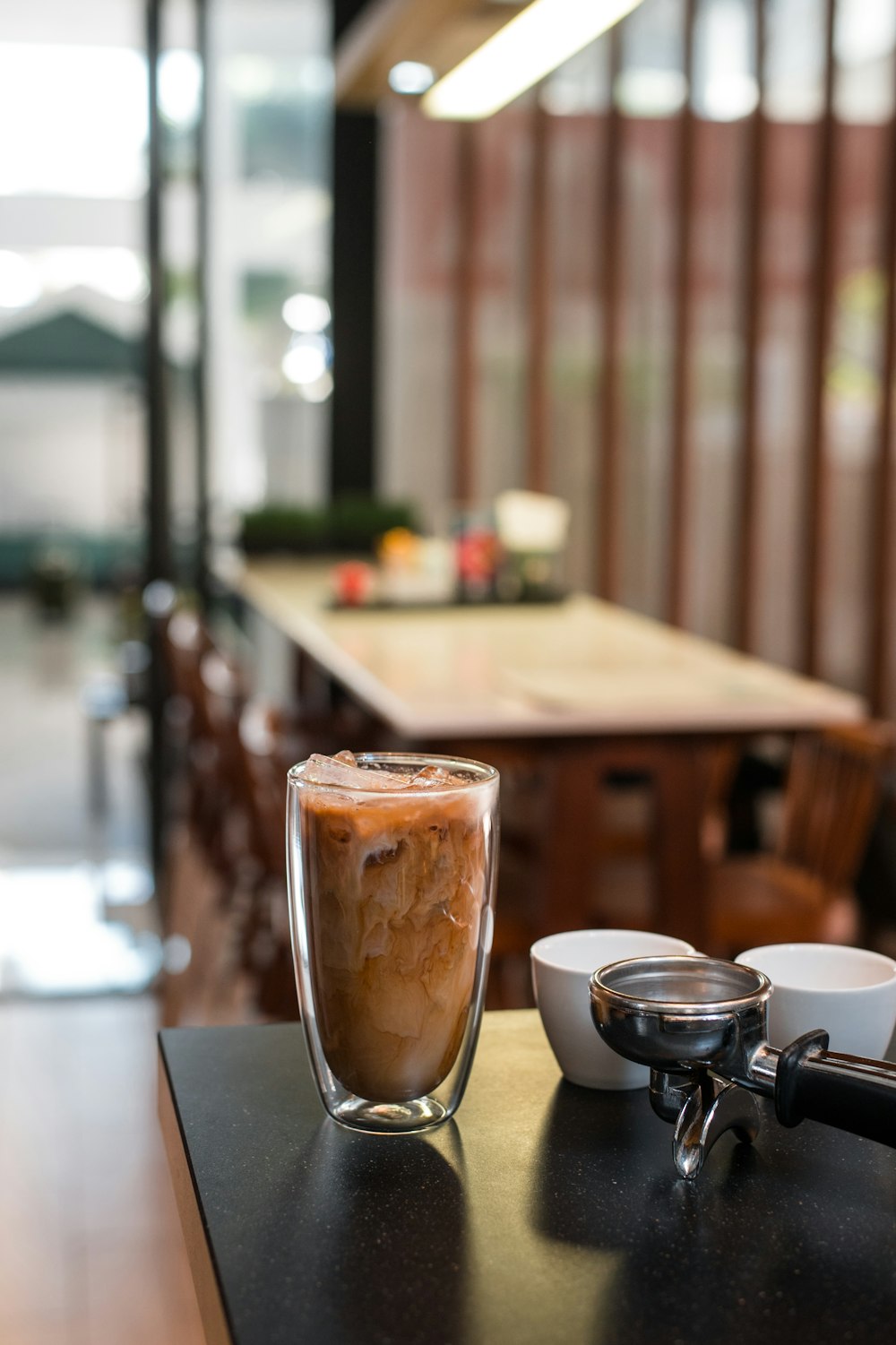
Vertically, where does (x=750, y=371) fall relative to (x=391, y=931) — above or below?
above

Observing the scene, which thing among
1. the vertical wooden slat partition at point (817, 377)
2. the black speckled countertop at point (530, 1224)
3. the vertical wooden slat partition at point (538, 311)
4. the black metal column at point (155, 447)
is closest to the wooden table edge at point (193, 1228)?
the black speckled countertop at point (530, 1224)

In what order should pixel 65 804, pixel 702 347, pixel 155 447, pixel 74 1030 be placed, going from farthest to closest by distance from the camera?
pixel 65 804, pixel 702 347, pixel 155 447, pixel 74 1030

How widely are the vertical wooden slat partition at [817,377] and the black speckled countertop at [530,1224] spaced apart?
471 cm

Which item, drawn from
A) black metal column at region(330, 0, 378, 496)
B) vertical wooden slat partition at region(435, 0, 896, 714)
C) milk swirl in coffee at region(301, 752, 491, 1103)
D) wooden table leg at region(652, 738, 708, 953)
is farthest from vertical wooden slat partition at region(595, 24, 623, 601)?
milk swirl in coffee at region(301, 752, 491, 1103)

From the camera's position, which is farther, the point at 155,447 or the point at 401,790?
the point at 155,447

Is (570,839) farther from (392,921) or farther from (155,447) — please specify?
(155,447)

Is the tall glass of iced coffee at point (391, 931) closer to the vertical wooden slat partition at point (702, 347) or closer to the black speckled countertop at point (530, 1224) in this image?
the black speckled countertop at point (530, 1224)

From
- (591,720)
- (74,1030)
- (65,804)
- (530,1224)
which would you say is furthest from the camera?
(65,804)

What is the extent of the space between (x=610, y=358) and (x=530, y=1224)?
489 cm

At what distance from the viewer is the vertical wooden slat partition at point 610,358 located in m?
5.35

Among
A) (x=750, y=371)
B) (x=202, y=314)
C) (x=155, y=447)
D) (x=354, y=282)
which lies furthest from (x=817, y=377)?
(x=155, y=447)

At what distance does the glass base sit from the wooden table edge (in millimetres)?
89

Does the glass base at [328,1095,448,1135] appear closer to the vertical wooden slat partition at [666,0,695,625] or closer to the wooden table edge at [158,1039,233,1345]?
the wooden table edge at [158,1039,233,1345]

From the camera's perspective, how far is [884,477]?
17.6 feet
